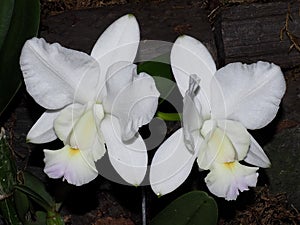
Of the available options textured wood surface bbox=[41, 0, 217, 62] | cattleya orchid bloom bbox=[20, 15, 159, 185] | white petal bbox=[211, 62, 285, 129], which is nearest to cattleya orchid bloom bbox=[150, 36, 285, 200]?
white petal bbox=[211, 62, 285, 129]

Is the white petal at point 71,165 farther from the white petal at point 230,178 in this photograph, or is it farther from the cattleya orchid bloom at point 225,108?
the white petal at point 230,178

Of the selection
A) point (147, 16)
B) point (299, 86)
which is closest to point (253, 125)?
point (299, 86)

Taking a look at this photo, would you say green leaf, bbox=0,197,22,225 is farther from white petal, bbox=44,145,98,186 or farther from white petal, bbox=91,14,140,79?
white petal, bbox=91,14,140,79

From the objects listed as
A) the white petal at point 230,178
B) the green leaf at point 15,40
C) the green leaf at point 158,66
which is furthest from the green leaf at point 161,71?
the green leaf at point 15,40

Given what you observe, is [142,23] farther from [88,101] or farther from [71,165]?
[71,165]

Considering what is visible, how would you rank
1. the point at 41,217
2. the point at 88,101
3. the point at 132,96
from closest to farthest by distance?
the point at 132,96, the point at 88,101, the point at 41,217

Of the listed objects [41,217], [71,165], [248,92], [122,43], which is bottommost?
[41,217]

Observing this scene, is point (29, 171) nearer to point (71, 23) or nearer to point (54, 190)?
point (54, 190)

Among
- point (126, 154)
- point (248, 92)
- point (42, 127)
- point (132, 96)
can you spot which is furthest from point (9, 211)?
point (248, 92)
